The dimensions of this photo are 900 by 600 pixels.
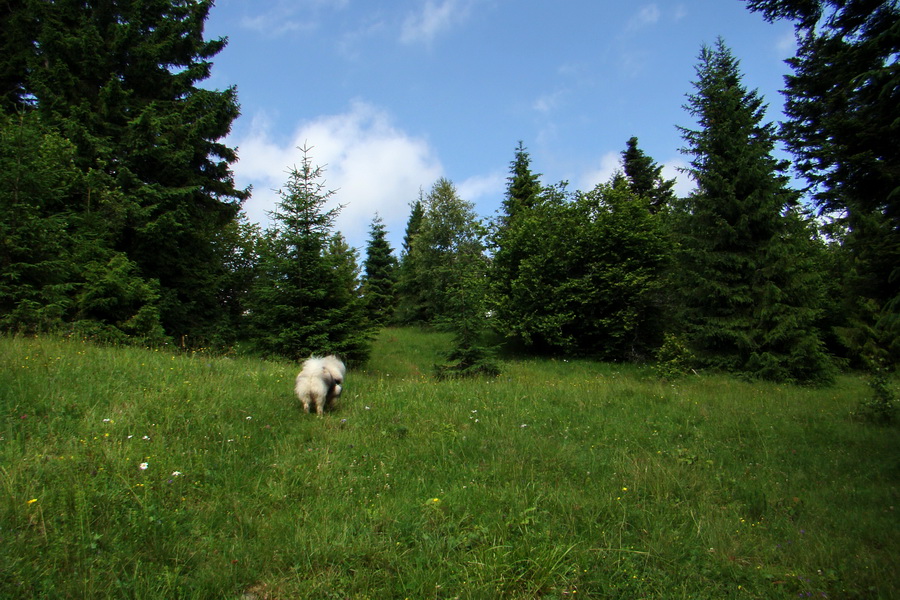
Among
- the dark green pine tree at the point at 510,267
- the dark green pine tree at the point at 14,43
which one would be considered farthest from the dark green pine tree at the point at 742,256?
the dark green pine tree at the point at 14,43

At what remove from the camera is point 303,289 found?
12508mm

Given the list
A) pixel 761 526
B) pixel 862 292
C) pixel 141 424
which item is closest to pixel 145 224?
pixel 141 424

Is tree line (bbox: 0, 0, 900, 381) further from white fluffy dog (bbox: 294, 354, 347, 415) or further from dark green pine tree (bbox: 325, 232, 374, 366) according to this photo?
white fluffy dog (bbox: 294, 354, 347, 415)

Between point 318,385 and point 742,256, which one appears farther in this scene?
point 742,256

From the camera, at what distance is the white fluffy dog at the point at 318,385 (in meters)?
6.46

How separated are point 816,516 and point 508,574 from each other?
3366mm

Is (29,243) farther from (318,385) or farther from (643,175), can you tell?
(643,175)

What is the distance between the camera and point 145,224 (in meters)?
12.3

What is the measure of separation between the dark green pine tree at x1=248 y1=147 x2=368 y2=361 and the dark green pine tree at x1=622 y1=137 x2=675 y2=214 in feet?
90.7

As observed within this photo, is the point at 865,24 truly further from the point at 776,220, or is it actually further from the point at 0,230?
the point at 0,230

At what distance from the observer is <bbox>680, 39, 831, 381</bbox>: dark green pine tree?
14312 millimetres

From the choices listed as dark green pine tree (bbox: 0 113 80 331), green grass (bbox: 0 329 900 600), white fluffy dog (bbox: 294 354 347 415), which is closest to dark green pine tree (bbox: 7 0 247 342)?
dark green pine tree (bbox: 0 113 80 331)

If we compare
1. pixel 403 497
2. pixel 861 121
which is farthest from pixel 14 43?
pixel 861 121

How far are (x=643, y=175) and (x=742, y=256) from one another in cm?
2072
